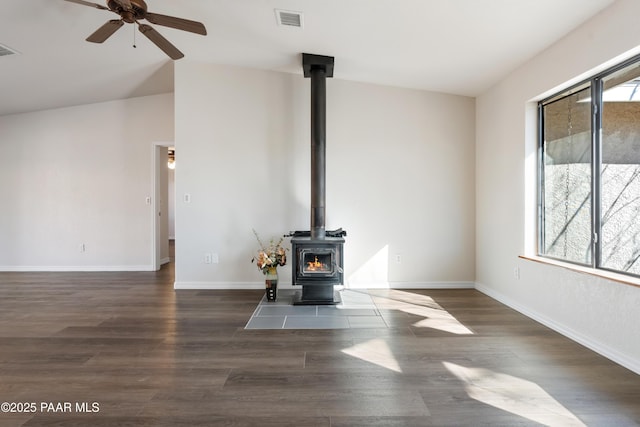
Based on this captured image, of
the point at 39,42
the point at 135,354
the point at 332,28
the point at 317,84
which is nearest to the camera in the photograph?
the point at 135,354

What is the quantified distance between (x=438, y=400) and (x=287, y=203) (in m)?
3.06

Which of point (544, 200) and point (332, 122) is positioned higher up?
point (332, 122)

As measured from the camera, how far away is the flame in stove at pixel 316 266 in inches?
151

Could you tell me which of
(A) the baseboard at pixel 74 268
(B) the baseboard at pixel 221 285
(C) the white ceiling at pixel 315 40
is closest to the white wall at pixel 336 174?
(B) the baseboard at pixel 221 285

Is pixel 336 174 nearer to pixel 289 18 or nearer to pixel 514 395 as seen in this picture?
pixel 289 18

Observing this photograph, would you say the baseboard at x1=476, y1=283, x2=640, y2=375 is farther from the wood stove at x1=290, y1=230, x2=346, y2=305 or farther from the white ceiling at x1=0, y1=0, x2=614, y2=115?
the white ceiling at x1=0, y1=0, x2=614, y2=115

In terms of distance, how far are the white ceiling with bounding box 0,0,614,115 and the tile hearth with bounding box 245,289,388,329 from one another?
2.68 m

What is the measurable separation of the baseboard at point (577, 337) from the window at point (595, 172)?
0.56 metres

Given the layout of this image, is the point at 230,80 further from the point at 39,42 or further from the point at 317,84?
the point at 39,42

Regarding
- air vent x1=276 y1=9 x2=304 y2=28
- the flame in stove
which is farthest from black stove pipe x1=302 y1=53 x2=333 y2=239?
air vent x1=276 y1=9 x2=304 y2=28

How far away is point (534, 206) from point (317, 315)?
2.45 metres

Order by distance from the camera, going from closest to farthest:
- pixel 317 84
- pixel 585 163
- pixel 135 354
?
pixel 135 354 < pixel 585 163 < pixel 317 84

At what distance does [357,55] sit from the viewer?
3781 millimetres

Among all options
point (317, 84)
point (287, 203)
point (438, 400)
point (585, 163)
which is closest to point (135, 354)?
point (438, 400)
